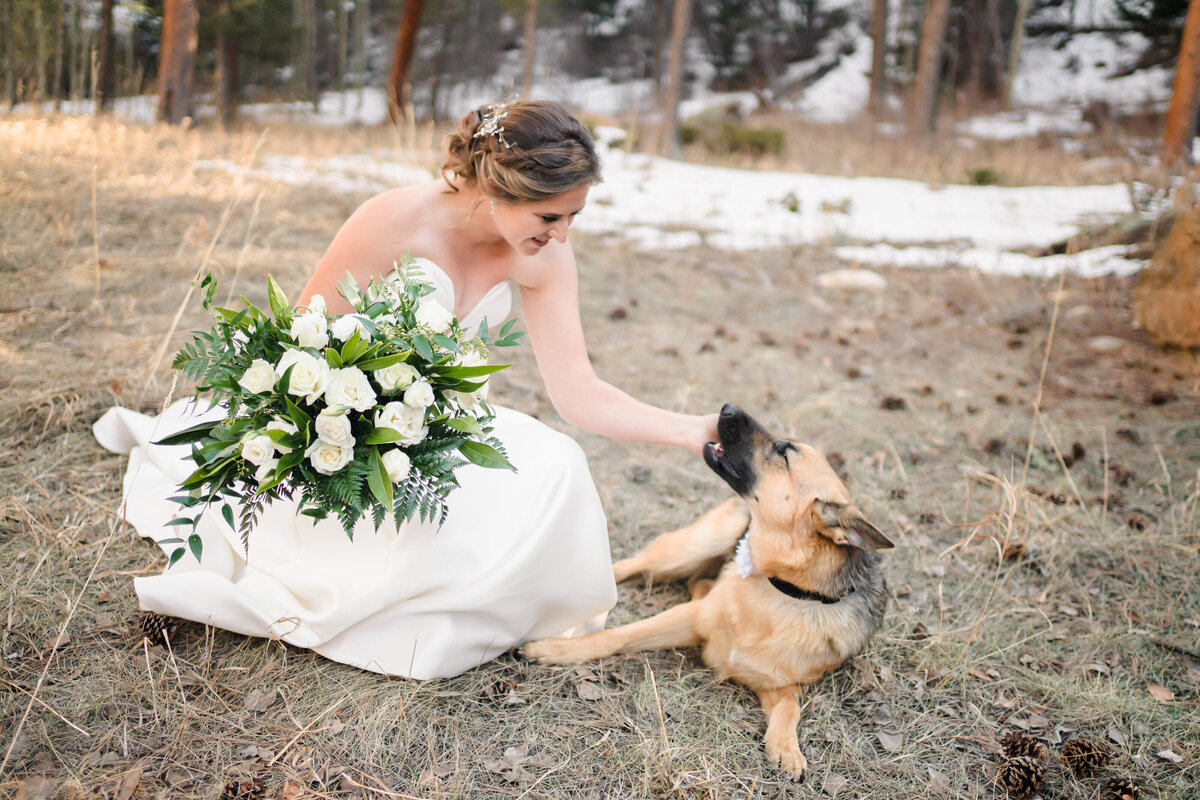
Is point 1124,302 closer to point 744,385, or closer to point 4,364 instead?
point 744,385

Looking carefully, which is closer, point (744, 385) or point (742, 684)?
point (742, 684)

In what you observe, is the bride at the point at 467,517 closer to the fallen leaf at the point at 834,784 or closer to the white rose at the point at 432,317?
the white rose at the point at 432,317

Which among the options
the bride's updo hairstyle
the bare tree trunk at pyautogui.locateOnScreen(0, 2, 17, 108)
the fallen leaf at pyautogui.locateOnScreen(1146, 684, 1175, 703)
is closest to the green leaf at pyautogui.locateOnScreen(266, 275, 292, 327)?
the bride's updo hairstyle

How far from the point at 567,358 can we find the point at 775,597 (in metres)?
1.31

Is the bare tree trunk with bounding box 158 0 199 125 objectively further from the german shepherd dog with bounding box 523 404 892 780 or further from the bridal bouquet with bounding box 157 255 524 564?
the german shepherd dog with bounding box 523 404 892 780

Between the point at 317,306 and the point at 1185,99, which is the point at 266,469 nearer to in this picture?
the point at 317,306

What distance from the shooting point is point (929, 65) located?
45.6ft

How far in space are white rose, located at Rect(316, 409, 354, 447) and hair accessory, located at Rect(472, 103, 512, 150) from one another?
1234 millimetres

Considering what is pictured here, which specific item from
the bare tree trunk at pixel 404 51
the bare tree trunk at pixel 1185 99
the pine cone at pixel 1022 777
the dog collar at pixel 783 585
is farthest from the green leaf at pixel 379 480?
the bare tree trunk at pixel 404 51

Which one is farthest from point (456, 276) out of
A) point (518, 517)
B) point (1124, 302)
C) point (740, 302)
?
point (1124, 302)

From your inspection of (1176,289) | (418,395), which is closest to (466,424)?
(418,395)

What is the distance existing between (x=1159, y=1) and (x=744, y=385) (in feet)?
63.6

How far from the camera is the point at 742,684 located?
111 inches

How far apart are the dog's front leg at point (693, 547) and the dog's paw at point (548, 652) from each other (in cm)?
65
